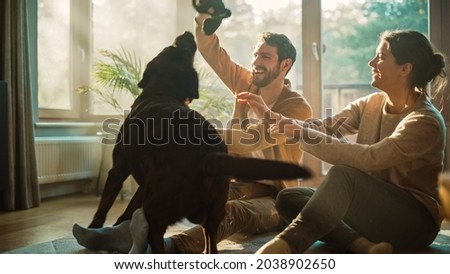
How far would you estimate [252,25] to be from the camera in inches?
71.0

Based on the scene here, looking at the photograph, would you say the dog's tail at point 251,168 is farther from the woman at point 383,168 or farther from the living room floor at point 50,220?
the living room floor at point 50,220

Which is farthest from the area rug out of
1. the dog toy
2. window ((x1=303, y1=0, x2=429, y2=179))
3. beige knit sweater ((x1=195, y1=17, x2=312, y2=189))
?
the dog toy

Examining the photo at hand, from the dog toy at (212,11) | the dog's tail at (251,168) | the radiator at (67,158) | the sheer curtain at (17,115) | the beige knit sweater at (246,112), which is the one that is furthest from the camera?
the sheer curtain at (17,115)

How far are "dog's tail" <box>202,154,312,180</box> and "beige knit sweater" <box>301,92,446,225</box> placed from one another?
0.41 ft

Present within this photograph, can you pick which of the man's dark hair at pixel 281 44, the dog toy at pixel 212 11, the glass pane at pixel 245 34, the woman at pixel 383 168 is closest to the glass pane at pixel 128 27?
the dog toy at pixel 212 11

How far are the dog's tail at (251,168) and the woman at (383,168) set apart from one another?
11 centimetres

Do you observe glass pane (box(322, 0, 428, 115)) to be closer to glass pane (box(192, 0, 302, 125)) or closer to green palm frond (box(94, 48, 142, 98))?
glass pane (box(192, 0, 302, 125))

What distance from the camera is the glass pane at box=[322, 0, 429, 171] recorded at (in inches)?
67.7

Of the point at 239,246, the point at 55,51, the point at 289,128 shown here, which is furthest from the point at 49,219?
the point at 289,128

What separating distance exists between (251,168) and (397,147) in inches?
18.5

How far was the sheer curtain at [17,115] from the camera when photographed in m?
2.17

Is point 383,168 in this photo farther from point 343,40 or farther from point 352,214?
point 343,40
